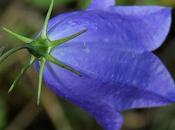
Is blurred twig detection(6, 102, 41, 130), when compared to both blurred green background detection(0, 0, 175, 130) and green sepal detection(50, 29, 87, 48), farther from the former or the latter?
green sepal detection(50, 29, 87, 48)

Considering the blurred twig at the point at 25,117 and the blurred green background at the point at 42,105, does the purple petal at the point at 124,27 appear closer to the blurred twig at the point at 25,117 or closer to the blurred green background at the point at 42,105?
the blurred green background at the point at 42,105

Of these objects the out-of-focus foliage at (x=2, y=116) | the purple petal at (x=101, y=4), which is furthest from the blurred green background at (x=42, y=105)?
the purple petal at (x=101, y=4)

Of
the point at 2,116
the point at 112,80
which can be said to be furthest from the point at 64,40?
the point at 2,116

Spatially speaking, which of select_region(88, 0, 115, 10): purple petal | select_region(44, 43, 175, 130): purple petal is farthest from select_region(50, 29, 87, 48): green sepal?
select_region(88, 0, 115, 10): purple petal

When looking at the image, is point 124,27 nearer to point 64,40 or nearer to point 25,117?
point 64,40

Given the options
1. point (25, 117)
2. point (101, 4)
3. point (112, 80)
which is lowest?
point (25, 117)

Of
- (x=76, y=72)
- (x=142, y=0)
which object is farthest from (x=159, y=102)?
(x=142, y=0)
